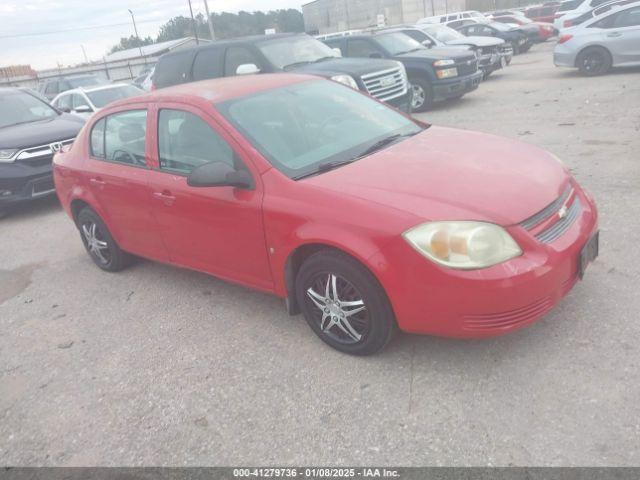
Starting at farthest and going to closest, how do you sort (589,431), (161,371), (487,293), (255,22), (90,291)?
(255,22), (90,291), (161,371), (487,293), (589,431)

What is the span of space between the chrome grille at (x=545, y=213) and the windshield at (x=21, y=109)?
8.18 meters

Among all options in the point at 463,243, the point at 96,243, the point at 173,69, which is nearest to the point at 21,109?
the point at 173,69

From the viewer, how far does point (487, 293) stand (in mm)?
2705

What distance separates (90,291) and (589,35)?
12423 mm

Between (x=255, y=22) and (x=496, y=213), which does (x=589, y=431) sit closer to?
(x=496, y=213)

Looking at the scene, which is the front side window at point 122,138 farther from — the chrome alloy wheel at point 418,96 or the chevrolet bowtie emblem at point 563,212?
the chrome alloy wheel at point 418,96

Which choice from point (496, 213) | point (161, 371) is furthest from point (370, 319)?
point (161, 371)

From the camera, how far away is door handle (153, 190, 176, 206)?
154 inches

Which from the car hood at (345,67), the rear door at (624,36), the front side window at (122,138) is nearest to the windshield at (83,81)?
the car hood at (345,67)

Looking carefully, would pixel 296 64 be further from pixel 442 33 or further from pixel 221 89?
pixel 442 33

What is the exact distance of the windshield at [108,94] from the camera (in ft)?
40.0

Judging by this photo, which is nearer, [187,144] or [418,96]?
[187,144]

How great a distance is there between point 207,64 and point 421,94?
462 cm

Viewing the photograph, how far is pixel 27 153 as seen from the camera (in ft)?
24.6
